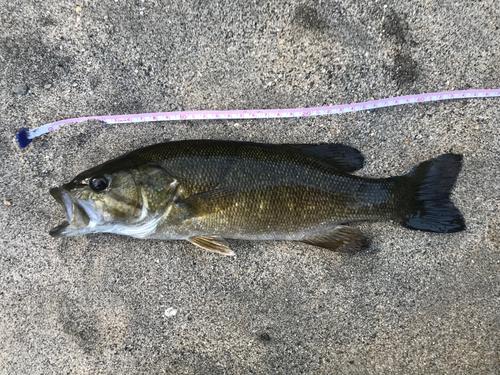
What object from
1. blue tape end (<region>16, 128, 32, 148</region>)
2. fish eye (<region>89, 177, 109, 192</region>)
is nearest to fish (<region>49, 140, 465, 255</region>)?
fish eye (<region>89, 177, 109, 192</region>)

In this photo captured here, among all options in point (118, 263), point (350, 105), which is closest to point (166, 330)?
point (118, 263)

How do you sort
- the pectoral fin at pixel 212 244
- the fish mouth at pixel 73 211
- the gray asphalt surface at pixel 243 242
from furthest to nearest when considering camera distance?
the gray asphalt surface at pixel 243 242
the pectoral fin at pixel 212 244
the fish mouth at pixel 73 211

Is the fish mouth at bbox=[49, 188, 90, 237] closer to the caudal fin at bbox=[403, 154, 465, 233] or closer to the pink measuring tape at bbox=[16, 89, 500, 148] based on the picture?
the pink measuring tape at bbox=[16, 89, 500, 148]

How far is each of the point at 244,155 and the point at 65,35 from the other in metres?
1.60

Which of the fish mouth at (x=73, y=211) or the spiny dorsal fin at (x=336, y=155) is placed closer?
the fish mouth at (x=73, y=211)

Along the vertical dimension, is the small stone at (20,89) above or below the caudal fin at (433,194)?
above

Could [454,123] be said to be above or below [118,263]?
above

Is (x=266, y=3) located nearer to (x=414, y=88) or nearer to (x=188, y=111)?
(x=188, y=111)

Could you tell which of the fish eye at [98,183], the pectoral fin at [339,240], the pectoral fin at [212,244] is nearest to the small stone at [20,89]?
the fish eye at [98,183]

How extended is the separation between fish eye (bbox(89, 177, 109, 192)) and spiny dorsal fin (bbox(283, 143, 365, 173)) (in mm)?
1216

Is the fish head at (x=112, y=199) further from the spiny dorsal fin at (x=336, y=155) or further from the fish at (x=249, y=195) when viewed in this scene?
A: the spiny dorsal fin at (x=336, y=155)

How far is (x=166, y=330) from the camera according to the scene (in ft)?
7.30

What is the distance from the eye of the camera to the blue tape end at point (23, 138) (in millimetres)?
2168

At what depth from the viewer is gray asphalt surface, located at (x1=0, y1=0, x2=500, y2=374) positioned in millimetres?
2168
